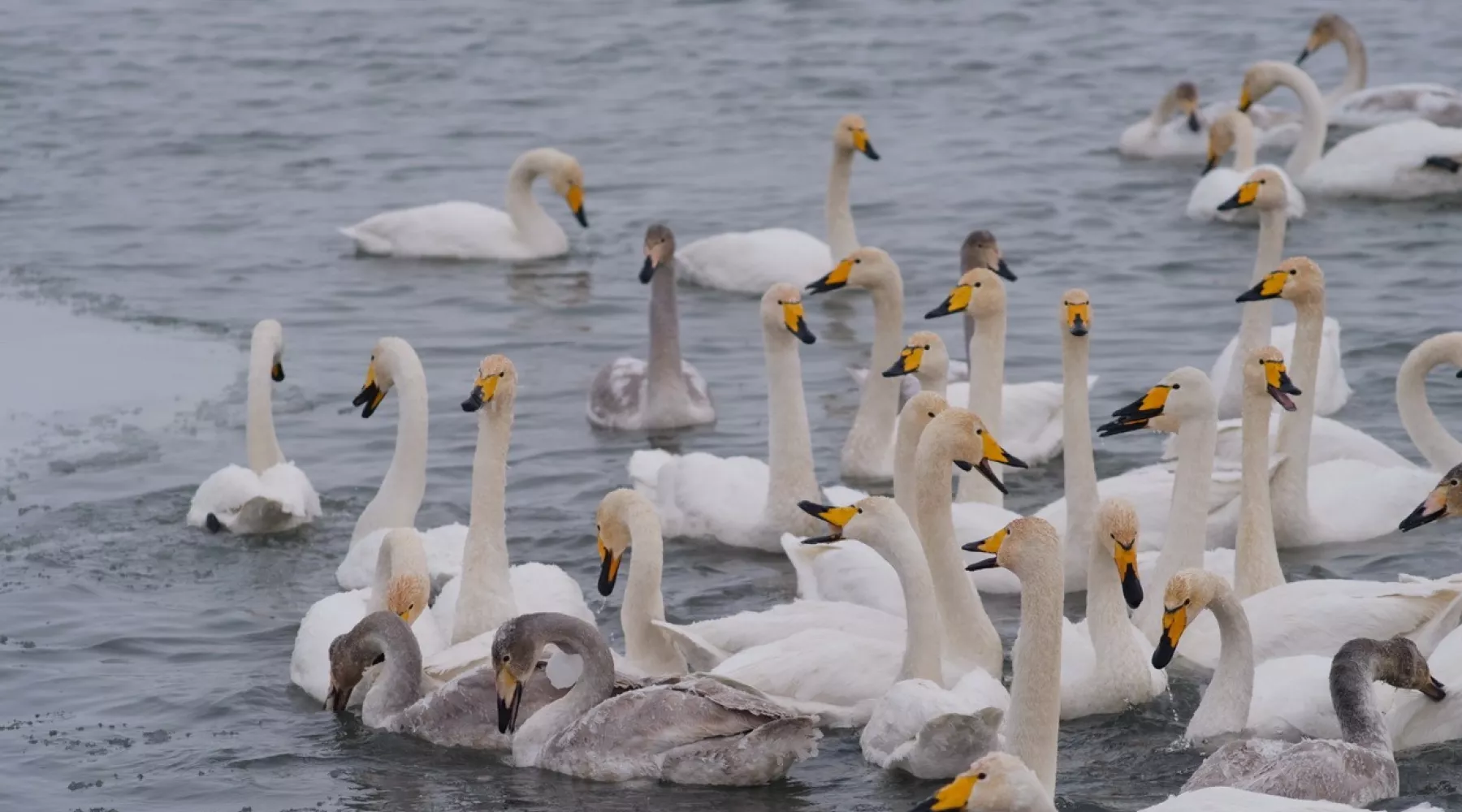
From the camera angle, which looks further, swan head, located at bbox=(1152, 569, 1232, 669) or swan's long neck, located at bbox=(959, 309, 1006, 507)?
swan's long neck, located at bbox=(959, 309, 1006, 507)

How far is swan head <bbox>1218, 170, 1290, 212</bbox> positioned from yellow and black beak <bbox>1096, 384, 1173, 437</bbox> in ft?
12.7

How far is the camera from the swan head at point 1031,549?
8195 millimetres

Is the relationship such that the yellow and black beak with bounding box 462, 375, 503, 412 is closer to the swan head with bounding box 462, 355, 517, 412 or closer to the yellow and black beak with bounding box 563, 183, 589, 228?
the swan head with bounding box 462, 355, 517, 412

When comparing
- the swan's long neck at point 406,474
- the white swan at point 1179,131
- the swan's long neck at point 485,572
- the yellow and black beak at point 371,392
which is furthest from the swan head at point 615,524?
the white swan at point 1179,131

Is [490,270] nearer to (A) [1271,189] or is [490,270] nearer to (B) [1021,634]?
(A) [1271,189]

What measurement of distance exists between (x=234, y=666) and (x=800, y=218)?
10.4 meters

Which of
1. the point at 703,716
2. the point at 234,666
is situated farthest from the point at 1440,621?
the point at 234,666

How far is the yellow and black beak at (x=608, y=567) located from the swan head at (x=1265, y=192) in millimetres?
5848

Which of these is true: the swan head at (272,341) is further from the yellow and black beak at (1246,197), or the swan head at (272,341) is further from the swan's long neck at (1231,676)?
the yellow and black beak at (1246,197)

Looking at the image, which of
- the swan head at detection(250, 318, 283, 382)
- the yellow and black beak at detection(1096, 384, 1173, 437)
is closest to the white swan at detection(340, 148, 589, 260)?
the swan head at detection(250, 318, 283, 382)

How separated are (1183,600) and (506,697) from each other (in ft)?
8.00

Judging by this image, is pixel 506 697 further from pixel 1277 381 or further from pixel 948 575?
pixel 1277 381

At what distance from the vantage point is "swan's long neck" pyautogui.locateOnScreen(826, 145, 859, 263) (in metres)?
17.6

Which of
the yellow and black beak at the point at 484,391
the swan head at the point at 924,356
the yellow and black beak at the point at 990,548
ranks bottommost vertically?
the yellow and black beak at the point at 990,548
